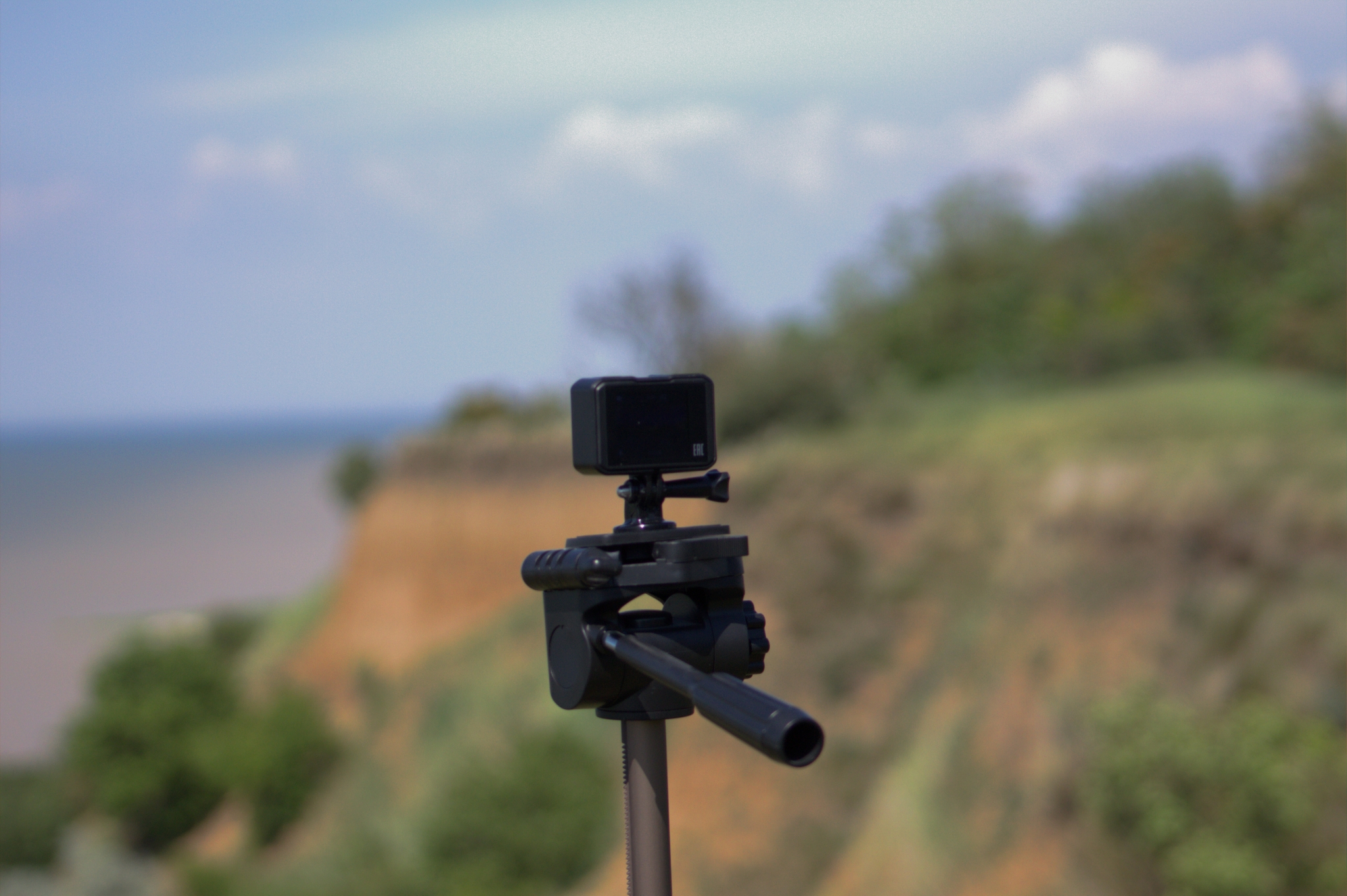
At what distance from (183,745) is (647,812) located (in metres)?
38.1

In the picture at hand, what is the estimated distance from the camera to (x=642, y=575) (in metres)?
2.13

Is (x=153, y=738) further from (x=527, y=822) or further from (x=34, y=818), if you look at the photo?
(x=527, y=822)

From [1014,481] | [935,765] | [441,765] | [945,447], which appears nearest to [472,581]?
[441,765]

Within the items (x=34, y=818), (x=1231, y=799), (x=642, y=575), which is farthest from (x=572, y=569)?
(x=34, y=818)

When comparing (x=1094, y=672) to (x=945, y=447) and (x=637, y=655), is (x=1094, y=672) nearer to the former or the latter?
(x=945, y=447)

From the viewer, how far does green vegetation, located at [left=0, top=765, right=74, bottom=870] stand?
35.6 metres

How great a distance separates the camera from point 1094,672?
1220 cm

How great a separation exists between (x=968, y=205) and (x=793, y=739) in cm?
3777

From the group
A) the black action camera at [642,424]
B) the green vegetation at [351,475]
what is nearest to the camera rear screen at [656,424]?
the black action camera at [642,424]

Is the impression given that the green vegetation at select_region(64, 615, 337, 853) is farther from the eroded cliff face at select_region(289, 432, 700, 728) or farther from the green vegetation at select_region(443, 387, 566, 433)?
the green vegetation at select_region(443, 387, 566, 433)

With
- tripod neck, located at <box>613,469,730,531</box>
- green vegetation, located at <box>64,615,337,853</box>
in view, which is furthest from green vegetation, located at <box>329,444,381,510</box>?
tripod neck, located at <box>613,469,730,531</box>

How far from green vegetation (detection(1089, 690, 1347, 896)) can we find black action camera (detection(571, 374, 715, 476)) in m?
7.59

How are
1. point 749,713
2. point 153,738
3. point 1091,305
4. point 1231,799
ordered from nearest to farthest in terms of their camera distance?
point 749,713 → point 1231,799 → point 1091,305 → point 153,738

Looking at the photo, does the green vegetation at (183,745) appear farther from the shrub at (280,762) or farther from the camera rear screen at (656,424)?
the camera rear screen at (656,424)
